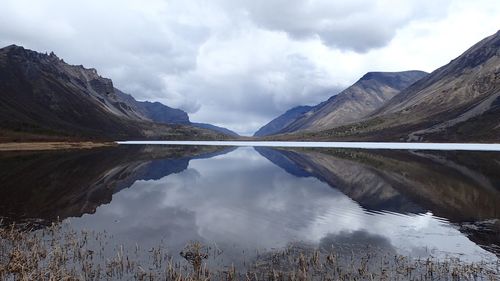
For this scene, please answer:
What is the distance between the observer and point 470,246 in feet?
111

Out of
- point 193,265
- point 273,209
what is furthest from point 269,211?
point 193,265

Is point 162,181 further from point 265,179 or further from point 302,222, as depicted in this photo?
point 302,222

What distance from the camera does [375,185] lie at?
71875 millimetres

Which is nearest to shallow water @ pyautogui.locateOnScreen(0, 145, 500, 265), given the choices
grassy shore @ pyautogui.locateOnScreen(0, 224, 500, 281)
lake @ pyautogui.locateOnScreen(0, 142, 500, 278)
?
lake @ pyautogui.locateOnScreen(0, 142, 500, 278)

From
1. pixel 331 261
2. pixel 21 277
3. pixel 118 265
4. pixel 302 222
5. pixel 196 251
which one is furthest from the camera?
pixel 302 222

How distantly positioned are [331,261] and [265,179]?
5741 centimetres

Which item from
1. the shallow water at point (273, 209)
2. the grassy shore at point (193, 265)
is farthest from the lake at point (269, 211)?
the grassy shore at point (193, 265)

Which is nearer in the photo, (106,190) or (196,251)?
(196,251)

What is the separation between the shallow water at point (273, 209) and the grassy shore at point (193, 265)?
6.03 feet

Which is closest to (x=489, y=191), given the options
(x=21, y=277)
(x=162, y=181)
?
(x=162, y=181)

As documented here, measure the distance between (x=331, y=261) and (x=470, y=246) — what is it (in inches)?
532

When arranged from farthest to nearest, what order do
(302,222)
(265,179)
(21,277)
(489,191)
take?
(265,179), (489,191), (302,222), (21,277)

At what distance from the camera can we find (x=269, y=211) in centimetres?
4981

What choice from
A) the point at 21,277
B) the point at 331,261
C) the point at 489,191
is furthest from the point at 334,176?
the point at 21,277
